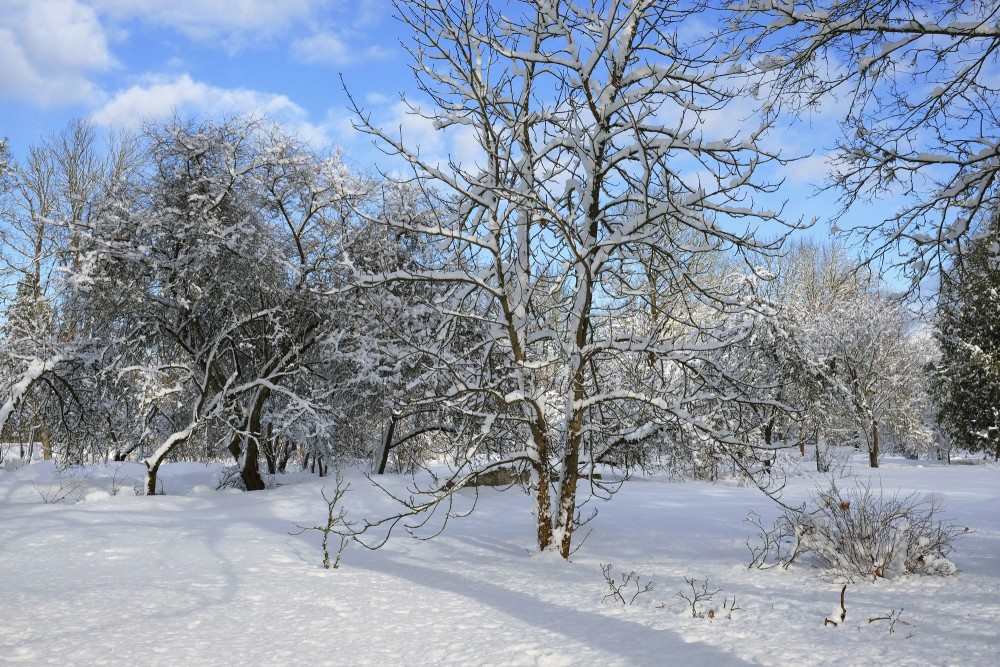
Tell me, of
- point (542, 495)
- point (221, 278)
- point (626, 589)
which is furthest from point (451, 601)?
point (221, 278)

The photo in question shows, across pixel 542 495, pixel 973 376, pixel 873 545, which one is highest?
pixel 973 376

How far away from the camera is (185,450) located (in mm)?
19031

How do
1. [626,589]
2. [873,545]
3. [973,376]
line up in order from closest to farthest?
[626,589]
[873,545]
[973,376]

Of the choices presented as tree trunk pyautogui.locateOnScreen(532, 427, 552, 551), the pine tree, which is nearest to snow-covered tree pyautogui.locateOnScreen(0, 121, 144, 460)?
tree trunk pyautogui.locateOnScreen(532, 427, 552, 551)

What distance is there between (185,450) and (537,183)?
1581 cm

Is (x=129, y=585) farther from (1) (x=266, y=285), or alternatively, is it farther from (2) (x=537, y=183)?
(1) (x=266, y=285)

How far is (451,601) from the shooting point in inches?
214

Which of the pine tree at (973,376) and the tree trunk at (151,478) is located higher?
the pine tree at (973,376)

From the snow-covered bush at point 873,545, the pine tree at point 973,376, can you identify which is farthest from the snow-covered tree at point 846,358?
the snow-covered bush at point 873,545

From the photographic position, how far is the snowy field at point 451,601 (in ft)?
13.5

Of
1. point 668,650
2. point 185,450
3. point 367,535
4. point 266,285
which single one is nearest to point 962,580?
point 668,650

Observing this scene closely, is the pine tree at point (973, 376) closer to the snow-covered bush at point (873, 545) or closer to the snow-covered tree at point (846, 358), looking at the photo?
the snow-covered tree at point (846, 358)

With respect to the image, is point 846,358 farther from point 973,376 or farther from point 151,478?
point 151,478

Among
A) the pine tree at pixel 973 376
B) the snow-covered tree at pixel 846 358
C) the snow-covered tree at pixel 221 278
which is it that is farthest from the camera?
the snow-covered tree at pixel 846 358
